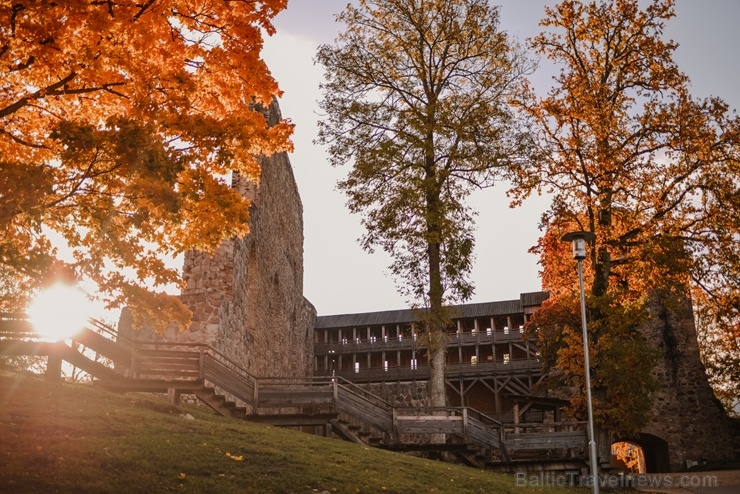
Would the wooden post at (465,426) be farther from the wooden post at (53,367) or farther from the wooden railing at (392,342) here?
the wooden railing at (392,342)

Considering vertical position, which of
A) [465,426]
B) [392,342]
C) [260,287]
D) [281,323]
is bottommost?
[465,426]

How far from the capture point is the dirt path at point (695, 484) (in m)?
16.7

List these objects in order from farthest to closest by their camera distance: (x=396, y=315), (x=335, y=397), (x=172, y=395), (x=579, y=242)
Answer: (x=396, y=315) → (x=335, y=397) → (x=172, y=395) → (x=579, y=242)

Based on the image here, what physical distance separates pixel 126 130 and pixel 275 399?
10.7 meters

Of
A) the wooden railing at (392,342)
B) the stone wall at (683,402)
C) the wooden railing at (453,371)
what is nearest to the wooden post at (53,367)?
the stone wall at (683,402)

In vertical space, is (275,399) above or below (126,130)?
below

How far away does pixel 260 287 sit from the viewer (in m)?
22.9

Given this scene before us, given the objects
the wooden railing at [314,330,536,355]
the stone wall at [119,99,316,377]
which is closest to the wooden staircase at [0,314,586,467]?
the stone wall at [119,99,316,377]

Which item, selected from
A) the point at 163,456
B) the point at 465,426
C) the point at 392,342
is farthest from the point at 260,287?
the point at 392,342

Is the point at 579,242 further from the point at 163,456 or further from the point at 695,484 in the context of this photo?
the point at 695,484

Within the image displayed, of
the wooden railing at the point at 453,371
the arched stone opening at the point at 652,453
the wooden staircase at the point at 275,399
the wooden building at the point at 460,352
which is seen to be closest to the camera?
the wooden staircase at the point at 275,399

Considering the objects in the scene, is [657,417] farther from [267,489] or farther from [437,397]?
[267,489]

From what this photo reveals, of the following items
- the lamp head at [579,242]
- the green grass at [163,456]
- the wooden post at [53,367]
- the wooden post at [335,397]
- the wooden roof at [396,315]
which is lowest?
the green grass at [163,456]

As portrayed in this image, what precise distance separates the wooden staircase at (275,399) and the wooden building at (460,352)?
66.4 ft
